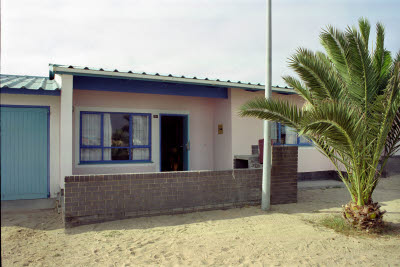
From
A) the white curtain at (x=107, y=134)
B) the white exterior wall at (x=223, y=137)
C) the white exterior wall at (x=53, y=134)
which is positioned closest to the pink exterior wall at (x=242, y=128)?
the white exterior wall at (x=223, y=137)

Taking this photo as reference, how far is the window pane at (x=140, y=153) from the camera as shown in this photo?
880 centimetres

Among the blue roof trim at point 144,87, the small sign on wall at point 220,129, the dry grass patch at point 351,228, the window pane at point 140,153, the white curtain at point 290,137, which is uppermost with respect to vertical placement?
the blue roof trim at point 144,87

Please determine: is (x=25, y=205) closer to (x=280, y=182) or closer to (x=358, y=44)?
(x=280, y=182)

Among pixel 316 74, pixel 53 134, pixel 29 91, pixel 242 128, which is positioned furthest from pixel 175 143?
pixel 316 74

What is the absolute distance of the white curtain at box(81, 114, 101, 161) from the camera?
8.23m

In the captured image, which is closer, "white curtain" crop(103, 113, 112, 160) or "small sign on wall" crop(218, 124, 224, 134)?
"white curtain" crop(103, 113, 112, 160)

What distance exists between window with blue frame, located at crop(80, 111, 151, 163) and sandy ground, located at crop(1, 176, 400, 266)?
237cm

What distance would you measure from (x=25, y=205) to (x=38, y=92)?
2.42m

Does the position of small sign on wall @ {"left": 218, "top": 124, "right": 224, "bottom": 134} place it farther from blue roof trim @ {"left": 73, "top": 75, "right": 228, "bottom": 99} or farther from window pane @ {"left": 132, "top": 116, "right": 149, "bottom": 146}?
window pane @ {"left": 132, "top": 116, "right": 149, "bottom": 146}

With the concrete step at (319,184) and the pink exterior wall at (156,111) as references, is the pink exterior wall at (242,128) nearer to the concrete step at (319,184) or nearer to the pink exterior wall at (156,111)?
the pink exterior wall at (156,111)

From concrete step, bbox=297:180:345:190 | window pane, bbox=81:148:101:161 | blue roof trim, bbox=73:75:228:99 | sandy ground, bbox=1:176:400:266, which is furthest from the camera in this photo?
concrete step, bbox=297:180:345:190

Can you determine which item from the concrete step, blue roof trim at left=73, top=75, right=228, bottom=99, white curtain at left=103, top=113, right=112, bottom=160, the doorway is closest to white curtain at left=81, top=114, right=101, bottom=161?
white curtain at left=103, top=113, right=112, bottom=160

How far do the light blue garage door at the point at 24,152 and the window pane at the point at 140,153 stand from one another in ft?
7.59

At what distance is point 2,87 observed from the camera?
6398 mm
